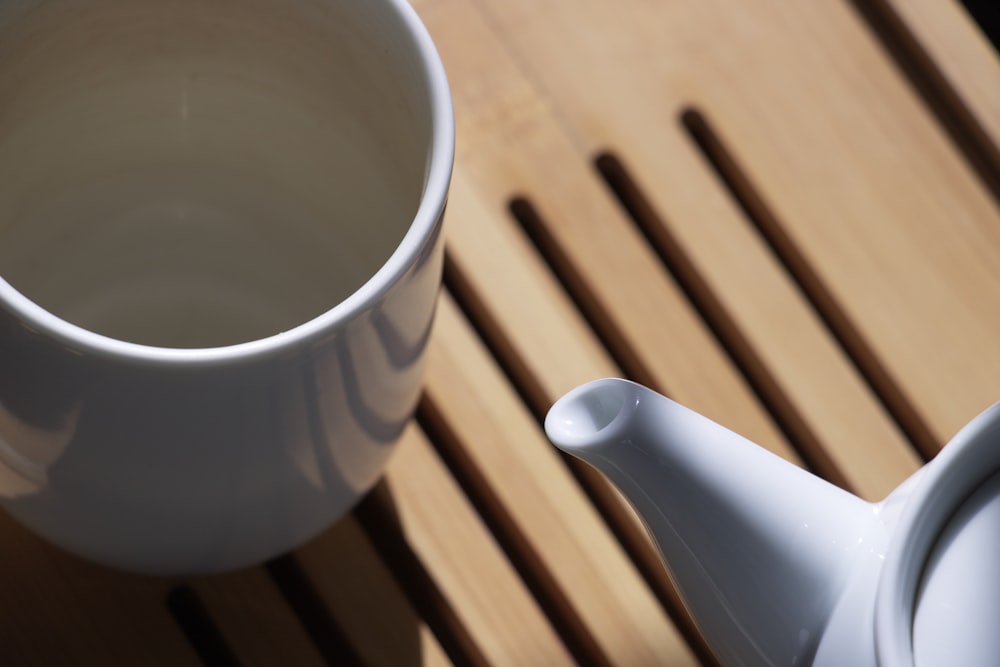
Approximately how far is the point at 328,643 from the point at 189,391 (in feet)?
0.52

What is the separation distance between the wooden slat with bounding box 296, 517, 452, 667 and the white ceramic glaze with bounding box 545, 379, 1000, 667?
0.12 m

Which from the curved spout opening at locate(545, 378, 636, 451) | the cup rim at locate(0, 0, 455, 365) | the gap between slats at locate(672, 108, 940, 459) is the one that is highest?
the cup rim at locate(0, 0, 455, 365)

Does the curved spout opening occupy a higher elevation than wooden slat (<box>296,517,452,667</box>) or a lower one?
higher

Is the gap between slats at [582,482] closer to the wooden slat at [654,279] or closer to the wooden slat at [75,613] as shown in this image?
the wooden slat at [654,279]

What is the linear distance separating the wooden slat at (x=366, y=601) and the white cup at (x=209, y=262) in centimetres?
4

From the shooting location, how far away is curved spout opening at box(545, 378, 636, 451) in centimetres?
30

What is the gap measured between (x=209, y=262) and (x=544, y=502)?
14 cm

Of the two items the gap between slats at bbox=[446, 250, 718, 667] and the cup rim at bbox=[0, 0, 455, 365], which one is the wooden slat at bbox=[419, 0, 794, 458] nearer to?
the gap between slats at bbox=[446, 250, 718, 667]

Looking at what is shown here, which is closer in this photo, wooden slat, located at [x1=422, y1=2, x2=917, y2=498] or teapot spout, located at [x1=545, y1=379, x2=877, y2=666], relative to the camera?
teapot spout, located at [x1=545, y1=379, x2=877, y2=666]

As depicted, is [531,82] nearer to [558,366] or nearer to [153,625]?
[558,366]

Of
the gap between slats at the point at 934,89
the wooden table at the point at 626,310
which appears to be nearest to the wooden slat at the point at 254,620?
the wooden table at the point at 626,310

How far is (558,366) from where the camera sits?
45 cm

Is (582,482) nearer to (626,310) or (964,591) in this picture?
(626,310)

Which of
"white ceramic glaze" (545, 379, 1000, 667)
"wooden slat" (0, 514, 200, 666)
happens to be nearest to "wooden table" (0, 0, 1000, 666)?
"wooden slat" (0, 514, 200, 666)
